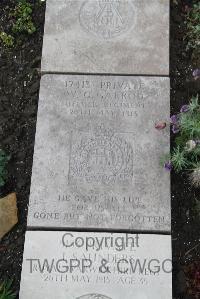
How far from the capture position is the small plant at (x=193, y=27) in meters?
4.07

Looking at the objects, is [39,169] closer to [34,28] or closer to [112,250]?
[112,250]

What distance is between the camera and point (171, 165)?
3471 millimetres

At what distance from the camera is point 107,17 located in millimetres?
3955

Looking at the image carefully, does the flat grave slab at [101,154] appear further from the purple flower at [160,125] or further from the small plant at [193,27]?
the small plant at [193,27]

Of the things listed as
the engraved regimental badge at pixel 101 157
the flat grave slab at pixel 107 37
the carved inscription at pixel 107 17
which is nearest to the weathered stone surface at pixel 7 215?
the engraved regimental badge at pixel 101 157

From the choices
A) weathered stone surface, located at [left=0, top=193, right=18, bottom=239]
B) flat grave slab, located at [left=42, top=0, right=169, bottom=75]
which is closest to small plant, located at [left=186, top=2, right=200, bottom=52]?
flat grave slab, located at [left=42, top=0, right=169, bottom=75]

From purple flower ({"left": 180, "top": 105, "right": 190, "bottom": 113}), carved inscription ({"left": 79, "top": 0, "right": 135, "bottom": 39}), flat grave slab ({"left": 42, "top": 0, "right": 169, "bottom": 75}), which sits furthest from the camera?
carved inscription ({"left": 79, "top": 0, "right": 135, "bottom": 39})

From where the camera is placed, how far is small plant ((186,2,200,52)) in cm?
407

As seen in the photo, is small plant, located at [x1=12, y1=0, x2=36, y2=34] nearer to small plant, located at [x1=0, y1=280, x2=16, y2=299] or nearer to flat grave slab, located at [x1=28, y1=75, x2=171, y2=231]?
flat grave slab, located at [x1=28, y1=75, x2=171, y2=231]

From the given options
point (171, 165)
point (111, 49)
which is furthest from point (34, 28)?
point (171, 165)

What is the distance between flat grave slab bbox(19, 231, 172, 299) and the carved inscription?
1.68 metres

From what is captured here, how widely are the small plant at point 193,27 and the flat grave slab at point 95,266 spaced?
1.73 m

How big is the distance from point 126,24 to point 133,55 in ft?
1.01

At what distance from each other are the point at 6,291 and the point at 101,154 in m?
1.17
